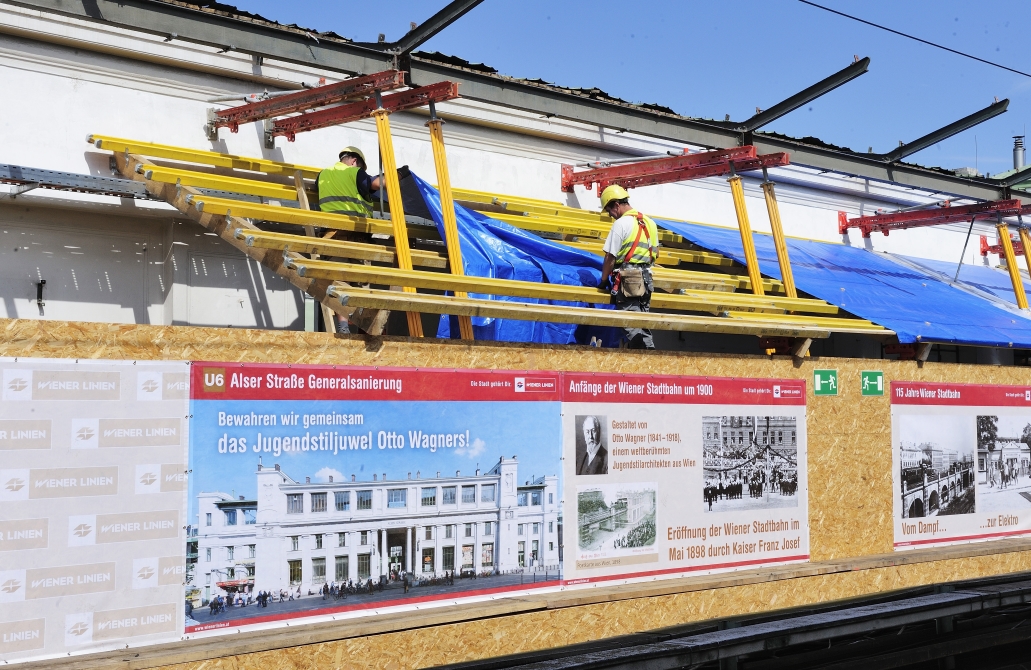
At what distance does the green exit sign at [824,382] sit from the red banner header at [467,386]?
0.23m

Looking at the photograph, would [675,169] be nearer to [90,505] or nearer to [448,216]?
[448,216]

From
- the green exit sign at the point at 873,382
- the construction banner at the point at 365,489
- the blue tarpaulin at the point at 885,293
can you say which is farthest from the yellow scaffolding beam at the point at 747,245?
the construction banner at the point at 365,489

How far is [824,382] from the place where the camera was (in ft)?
31.7

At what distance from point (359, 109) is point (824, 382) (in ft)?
16.5

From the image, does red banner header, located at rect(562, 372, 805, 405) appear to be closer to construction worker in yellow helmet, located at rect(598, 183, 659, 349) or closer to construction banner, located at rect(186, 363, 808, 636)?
construction banner, located at rect(186, 363, 808, 636)

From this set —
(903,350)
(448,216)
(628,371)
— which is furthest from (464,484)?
(903,350)

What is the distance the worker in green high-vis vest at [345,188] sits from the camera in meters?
10.2

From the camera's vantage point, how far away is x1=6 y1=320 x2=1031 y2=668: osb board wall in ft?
20.1

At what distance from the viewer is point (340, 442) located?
6.66 meters

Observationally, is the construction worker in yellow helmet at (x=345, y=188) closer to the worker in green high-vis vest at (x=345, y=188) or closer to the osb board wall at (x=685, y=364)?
the worker in green high-vis vest at (x=345, y=188)

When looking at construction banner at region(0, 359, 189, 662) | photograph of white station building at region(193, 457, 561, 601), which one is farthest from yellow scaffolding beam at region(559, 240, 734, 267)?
construction banner at region(0, 359, 189, 662)

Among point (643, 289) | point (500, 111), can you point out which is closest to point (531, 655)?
point (643, 289)

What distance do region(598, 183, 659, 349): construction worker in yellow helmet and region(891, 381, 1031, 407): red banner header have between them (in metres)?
2.72

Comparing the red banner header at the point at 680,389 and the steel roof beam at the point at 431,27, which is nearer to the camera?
the red banner header at the point at 680,389
